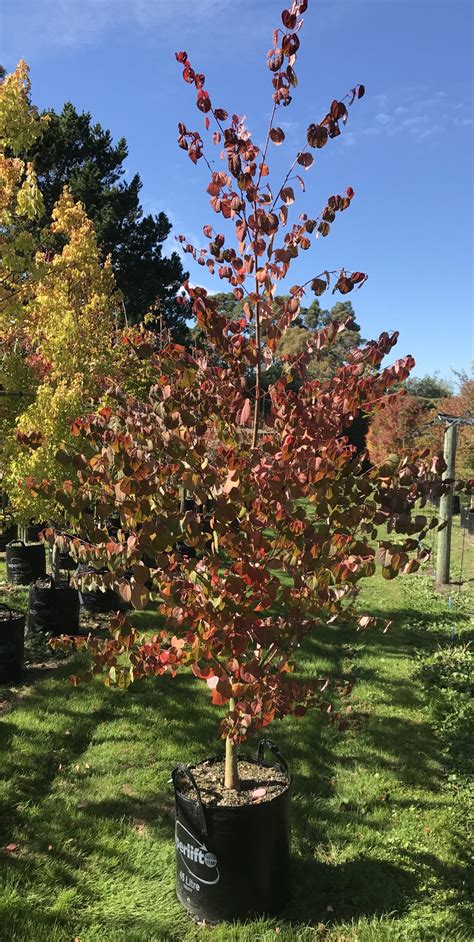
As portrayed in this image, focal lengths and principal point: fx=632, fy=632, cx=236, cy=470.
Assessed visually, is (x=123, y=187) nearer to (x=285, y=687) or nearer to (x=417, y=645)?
(x=417, y=645)

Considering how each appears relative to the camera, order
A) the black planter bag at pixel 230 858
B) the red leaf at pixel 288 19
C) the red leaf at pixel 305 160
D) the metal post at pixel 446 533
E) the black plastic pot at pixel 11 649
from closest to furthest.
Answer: the red leaf at pixel 288 19
the red leaf at pixel 305 160
the black planter bag at pixel 230 858
the black plastic pot at pixel 11 649
the metal post at pixel 446 533

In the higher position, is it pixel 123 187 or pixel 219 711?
pixel 123 187

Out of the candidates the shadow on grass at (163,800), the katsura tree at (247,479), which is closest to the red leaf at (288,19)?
the katsura tree at (247,479)

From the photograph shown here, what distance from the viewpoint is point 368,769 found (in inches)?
163

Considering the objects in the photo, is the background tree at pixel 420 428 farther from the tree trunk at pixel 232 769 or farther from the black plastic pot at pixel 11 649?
the tree trunk at pixel 232 769

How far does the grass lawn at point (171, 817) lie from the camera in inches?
107

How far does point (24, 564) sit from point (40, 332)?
3.18 metres

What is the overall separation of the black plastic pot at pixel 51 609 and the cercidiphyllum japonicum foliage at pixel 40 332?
1005 mm

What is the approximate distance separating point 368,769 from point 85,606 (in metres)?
4.42

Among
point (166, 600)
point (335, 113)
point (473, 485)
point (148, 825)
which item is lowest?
point (148, 825)

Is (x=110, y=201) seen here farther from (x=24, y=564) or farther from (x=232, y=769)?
(x=232, y=769)

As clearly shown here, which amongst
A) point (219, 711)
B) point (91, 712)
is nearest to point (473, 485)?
point (219, 711)

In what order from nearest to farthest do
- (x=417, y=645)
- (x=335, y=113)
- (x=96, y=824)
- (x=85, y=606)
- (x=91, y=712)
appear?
(x=335, y=113), (x=96, y=824), (x=91, y=712), (x=417, y=645), (x=85, y=606)

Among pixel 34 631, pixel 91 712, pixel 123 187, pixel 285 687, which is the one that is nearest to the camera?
pixel 285 687
